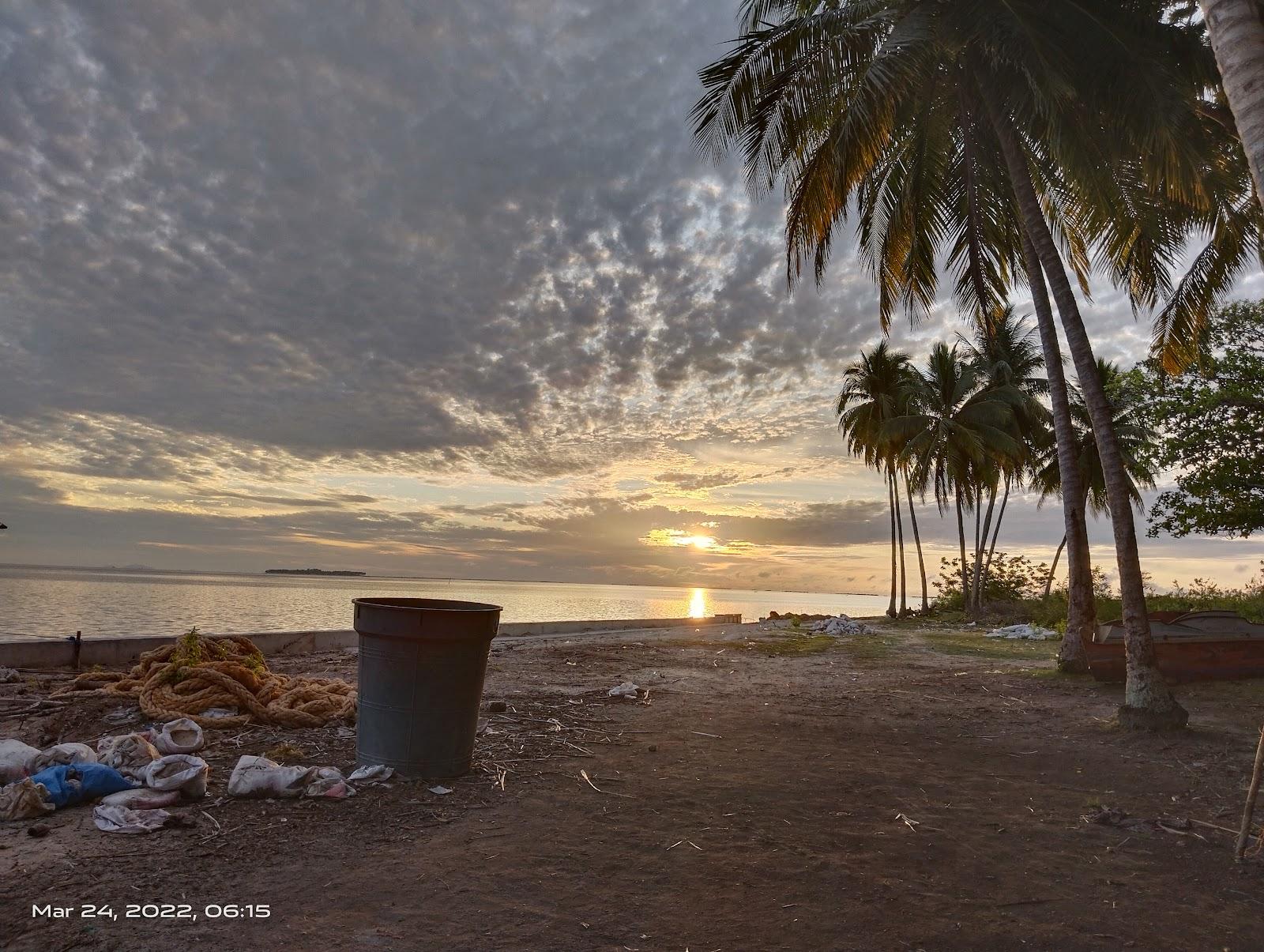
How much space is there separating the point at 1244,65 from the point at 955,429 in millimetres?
24200

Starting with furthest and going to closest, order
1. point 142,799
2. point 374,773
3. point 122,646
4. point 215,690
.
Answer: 1. point 122,646
2. point 215,690
3. point 374,773
4. point 142,799

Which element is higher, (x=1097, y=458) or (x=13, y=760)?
(x=1097, y=458)

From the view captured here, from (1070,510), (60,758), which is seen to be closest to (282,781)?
(60,758)

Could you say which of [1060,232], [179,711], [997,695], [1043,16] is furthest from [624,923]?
[1060,232]

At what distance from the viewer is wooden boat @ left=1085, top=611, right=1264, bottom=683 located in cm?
945

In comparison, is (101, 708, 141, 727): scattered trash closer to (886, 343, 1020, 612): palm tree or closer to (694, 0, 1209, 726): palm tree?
(694, 0, 1209, 726): palm tree

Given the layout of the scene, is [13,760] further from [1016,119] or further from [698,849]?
[1016,119]

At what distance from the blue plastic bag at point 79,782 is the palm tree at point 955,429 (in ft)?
84.4

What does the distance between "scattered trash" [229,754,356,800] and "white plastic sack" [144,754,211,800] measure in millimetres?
177

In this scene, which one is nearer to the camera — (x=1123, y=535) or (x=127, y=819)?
(x=127, y=819)

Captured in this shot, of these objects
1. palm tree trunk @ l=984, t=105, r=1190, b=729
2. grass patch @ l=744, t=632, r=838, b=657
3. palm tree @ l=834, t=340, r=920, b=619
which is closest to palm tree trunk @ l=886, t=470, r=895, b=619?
palm tree @ l=834, t=340, r=920, b=619

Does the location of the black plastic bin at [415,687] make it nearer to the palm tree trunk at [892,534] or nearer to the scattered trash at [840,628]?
the scattered trash at [840,628]

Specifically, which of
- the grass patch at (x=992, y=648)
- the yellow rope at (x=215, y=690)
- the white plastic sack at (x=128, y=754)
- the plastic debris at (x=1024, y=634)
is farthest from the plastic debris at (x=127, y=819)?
the plastic debris at (x=1024, y=634)

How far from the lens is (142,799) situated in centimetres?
405
